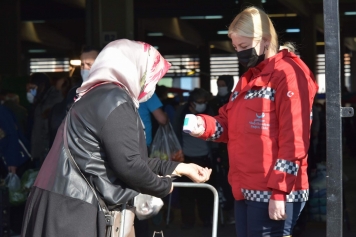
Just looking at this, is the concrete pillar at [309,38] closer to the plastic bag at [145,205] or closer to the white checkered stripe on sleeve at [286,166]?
the plastic bag at [145,205]

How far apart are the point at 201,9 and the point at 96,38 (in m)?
8.23

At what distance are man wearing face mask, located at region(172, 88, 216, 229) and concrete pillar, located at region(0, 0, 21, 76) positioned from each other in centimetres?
986

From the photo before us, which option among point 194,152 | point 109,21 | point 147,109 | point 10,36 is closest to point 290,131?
point 147,109

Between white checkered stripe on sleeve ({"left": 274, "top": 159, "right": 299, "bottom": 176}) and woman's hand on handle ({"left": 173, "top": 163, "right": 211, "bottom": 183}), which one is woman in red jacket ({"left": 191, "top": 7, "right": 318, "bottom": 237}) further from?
woman's hand on handle ({"left": 173, "top": 163, "right": 211, "bottom": 183})

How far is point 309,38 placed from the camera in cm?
2164

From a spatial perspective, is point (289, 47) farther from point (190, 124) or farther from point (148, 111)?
point (148, 111)

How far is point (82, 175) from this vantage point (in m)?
3.12

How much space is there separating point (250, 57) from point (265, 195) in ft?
2.34

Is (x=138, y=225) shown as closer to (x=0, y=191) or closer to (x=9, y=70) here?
(x=0, y=191)

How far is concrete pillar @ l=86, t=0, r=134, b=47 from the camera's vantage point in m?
9.44

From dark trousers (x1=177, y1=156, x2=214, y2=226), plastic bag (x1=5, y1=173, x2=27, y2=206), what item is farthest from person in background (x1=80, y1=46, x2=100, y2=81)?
dark trousers (x1=177, y1=156, x2=214, y2=226)

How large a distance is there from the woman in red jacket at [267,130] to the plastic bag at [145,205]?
463 mm

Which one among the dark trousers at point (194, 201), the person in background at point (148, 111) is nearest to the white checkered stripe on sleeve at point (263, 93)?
the person in background at point (148, 111)

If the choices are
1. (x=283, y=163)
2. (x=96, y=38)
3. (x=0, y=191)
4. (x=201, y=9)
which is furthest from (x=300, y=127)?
(x=201, y=9)
